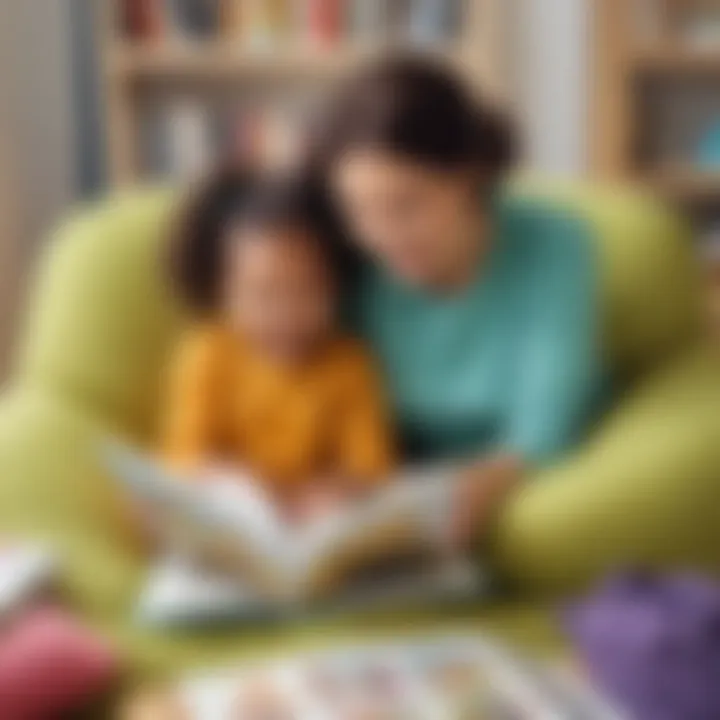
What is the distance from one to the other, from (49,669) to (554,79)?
1538 mm

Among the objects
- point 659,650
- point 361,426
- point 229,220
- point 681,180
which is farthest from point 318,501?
point 681,180

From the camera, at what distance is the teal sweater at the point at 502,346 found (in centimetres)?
157

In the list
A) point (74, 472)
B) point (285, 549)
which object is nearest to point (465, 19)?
point (74, 472)

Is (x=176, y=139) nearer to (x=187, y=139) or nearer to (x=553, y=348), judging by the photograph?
(x=187, y=139)

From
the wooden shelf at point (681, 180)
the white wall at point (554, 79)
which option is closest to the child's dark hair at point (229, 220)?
the white wall at point (554, 79)

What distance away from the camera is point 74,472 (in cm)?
161

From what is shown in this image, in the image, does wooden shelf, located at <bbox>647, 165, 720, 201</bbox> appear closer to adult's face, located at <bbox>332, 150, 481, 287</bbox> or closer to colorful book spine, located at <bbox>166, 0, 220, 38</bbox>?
colorful book spine, located at <bbox>166, 0, 220, 38</bbox>

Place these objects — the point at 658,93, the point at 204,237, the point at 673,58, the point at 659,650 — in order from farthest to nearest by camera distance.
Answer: the point at 658,93 < the point at 673,58 < the point at 204,237 < the point at 659,650

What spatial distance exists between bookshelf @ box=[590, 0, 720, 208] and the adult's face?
3.08 ft

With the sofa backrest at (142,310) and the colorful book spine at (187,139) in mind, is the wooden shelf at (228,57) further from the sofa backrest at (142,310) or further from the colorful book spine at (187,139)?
the sofa backrest at (142,310)

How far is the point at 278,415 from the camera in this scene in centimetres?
159

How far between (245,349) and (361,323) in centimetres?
14

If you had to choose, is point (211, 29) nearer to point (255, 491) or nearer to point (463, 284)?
point (463, 284)

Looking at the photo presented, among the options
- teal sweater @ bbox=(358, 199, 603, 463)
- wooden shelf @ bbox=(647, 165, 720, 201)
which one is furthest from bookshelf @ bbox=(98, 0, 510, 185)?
teal sweater @ bbox=(358, 199, 603, 463)
